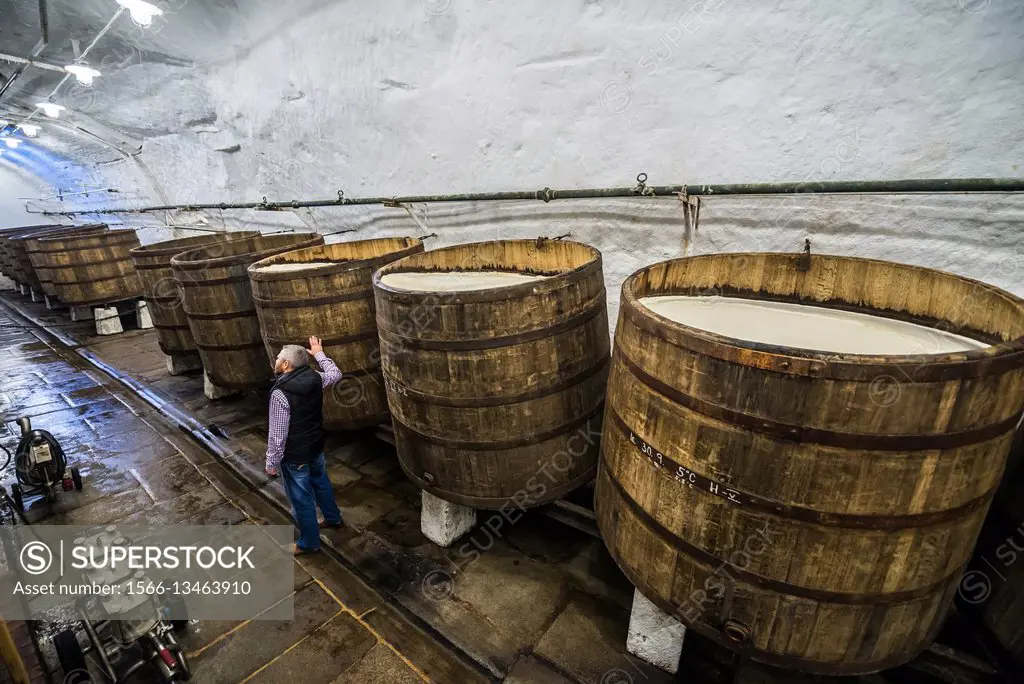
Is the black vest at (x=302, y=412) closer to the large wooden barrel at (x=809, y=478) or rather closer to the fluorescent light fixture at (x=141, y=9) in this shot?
the large wooden barrel at (x=809, y=478)

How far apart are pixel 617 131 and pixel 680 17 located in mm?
774

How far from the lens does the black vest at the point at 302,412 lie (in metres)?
2.84

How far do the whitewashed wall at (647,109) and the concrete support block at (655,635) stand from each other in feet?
7.53

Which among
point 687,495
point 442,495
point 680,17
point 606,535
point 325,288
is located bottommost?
point 442,495

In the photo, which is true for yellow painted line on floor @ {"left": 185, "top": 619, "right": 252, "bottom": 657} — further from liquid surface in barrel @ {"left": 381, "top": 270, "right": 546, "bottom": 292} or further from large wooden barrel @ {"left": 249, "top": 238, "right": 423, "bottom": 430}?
liquid surface in barrel @ {"left": 381, "top": 270, "right": 546, "bottom": 292}

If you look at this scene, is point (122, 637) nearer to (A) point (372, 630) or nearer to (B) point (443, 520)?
(A) point (372, 630)

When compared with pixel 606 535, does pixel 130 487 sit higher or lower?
lower

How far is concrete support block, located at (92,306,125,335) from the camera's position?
8484 millimetres

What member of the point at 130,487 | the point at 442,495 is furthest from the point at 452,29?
the point at 130,487

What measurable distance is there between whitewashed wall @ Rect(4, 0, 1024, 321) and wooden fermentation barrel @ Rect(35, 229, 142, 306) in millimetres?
3881

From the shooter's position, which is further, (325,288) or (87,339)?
(87,339)

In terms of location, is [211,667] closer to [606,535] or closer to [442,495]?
[442,495]

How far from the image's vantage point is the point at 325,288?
3.55 meters

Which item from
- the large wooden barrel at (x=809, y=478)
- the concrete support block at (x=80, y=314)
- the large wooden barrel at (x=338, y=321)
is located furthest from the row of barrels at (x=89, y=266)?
the large wooden barrel at (x=809, y=478)
